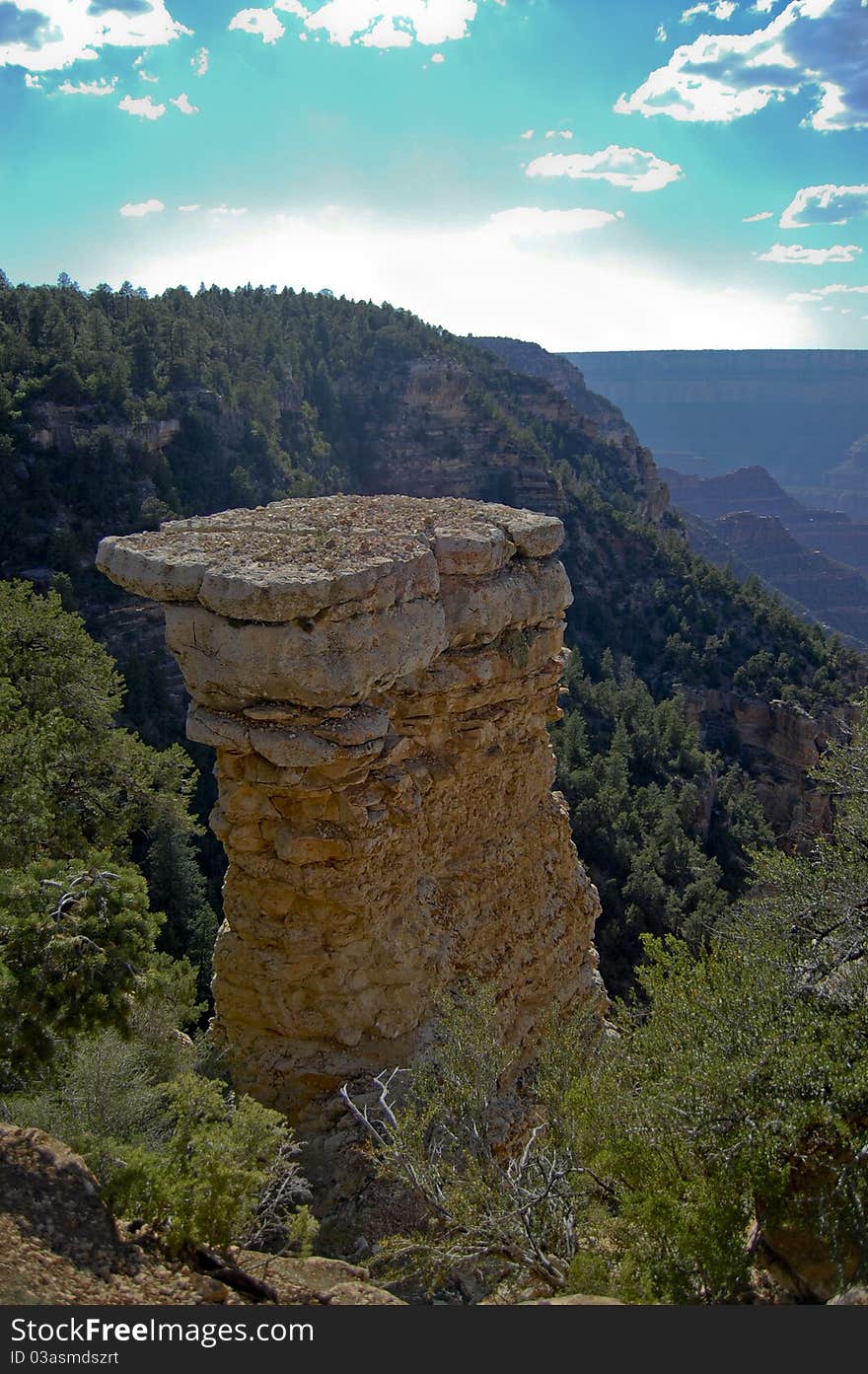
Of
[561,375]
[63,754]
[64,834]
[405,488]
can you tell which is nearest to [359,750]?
[64,834]

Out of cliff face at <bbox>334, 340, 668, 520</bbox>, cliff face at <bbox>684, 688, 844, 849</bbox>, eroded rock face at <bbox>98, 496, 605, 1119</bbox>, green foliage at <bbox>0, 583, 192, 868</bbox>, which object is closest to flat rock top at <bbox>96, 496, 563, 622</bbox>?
eroded rock face at <bbox>98, 496, 605, 1119</bbox>

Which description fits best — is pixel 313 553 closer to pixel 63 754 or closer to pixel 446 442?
pixel 63 754

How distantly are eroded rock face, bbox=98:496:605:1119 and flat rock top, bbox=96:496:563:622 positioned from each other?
1.0 inches

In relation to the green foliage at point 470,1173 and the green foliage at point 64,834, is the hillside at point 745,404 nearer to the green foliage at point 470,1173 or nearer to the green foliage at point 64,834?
Result: the green foliage at point 64,834

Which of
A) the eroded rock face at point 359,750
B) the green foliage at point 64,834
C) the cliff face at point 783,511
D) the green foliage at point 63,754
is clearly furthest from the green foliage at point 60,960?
the cliff face at point 783,511

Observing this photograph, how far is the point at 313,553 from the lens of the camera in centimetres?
822

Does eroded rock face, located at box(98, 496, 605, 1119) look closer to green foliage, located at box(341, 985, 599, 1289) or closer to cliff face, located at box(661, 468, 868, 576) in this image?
green foliage, located at box(341, 985, 599, 1289)

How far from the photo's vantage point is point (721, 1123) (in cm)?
597

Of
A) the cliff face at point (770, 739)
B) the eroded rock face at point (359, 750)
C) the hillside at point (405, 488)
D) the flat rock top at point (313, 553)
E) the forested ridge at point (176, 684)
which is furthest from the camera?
the cliff face at point (770, 739)

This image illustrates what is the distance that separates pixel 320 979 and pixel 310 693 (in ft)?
9.67

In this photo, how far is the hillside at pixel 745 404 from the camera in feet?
573

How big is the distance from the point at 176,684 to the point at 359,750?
28.4 m

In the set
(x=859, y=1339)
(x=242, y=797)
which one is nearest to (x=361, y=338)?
(x=242, y=797)

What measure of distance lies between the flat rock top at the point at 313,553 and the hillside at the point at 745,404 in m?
172
